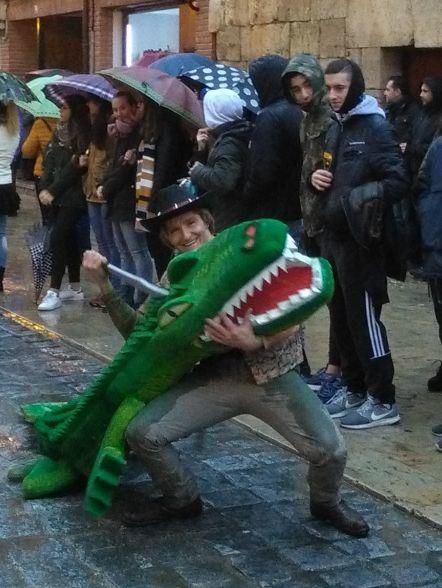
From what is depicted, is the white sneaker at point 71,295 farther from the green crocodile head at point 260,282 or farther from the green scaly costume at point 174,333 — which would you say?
the green crocodile head at point 260,282

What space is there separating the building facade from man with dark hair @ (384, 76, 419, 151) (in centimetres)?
377

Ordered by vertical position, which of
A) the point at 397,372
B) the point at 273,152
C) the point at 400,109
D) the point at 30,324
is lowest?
the point at 30,324

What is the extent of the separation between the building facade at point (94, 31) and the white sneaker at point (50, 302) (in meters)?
6.07

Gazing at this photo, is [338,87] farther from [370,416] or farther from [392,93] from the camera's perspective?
[392,93]

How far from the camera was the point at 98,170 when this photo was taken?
879 cm

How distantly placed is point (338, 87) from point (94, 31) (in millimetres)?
13344

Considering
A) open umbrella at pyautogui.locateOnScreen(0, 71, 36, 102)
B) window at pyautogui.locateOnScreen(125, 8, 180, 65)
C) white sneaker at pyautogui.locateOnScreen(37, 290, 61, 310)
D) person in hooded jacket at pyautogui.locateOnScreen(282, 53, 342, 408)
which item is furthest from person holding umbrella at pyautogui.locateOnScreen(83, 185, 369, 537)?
window at pyautogui.locateOnScreen(125, 8, 180, 65)

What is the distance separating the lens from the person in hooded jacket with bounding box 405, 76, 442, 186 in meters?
9.98

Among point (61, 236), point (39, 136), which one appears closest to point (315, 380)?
point (61, 236)

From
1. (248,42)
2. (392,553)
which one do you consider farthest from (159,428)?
(248,42)

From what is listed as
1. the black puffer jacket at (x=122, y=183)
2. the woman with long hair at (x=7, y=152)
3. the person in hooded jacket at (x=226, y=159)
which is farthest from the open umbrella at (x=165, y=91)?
the woman with long hair at (x=7, y=152)

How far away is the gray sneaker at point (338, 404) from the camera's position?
6074 millimetres

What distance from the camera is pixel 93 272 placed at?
4.57m

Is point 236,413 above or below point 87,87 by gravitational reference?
below
